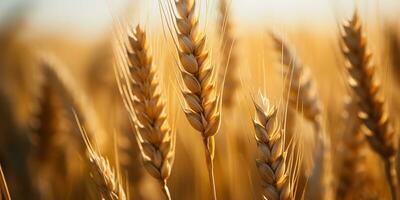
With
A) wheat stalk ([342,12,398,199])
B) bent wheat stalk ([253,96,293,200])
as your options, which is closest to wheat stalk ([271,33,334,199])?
wheat stalk ([342,12,398,199])

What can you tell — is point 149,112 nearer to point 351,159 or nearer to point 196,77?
point 196,77

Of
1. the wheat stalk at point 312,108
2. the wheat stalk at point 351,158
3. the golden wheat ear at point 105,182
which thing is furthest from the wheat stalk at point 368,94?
the golden wheat ear at point 105,182

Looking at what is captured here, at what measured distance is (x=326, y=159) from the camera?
1.48 meters

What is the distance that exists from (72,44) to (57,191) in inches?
308

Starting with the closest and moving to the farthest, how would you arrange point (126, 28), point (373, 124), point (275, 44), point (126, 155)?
1. point (126, 28)
2. point (373, 124)
3. point (275, 44)
4. point (126, 155)

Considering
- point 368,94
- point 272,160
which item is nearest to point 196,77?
point 272,160

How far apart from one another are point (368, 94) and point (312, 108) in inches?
12.6

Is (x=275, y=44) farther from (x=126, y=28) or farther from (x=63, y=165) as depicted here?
(x=63, y=165)

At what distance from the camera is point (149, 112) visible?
4.26ft

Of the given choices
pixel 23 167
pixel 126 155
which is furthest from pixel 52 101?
Answer: pixel 126 155

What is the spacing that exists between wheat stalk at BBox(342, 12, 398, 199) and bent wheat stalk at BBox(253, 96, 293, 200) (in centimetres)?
45

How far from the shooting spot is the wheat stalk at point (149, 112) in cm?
128

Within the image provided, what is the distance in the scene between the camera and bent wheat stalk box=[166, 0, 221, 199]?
1266 mm

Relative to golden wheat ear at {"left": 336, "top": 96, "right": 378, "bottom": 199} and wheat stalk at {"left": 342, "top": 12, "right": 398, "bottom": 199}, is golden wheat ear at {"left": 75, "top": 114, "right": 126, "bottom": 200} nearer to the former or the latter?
wheat stalk at {"left": 342, "top": 12, "right": 398, "bottom": 199}
